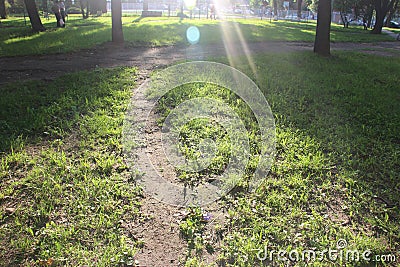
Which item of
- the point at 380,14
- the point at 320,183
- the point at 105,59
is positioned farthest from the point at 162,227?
the point at 380,14

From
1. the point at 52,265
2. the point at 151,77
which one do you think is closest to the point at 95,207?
the point at 52,265

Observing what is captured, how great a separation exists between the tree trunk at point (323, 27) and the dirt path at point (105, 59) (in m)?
2.12

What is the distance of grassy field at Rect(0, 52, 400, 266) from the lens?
8.58ft

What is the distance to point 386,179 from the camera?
357cm

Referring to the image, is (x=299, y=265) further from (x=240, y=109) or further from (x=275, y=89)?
(x=275, y=89)

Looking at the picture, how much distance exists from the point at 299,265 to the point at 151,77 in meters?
5.45

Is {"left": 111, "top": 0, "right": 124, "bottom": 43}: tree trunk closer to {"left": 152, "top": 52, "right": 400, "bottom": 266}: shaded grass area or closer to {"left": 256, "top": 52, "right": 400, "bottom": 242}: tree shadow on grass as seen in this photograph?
{"left": 256, "top": 52, "right": 400, "bottom": 242}: tree shadow on grass

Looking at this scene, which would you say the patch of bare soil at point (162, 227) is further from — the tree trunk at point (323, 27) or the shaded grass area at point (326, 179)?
the tree trunk at point (323, 27)

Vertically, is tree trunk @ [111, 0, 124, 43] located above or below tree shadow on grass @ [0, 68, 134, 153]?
above

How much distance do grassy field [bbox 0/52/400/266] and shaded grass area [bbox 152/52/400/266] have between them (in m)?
0.01

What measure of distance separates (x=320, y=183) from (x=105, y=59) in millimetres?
7369

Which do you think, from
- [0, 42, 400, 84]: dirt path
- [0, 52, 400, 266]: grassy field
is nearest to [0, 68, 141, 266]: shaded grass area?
[0, 52, 400, 266]: grassy field

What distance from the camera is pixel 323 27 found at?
380 inches

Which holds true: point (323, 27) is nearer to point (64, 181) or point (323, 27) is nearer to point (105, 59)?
point (105, 59)
